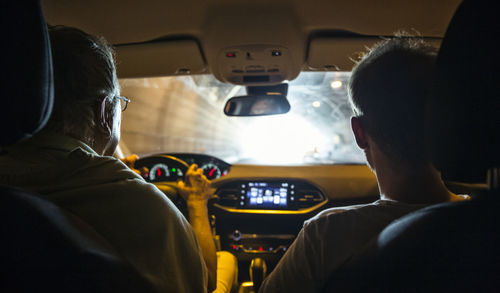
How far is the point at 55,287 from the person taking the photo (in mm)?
781

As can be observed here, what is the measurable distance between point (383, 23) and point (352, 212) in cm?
209

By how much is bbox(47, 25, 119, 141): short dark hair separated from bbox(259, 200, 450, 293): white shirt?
1042mm

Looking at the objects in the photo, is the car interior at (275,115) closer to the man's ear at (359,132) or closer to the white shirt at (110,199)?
the white shirt at (110,199)

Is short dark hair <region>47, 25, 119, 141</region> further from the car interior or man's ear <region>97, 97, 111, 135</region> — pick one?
the car interior

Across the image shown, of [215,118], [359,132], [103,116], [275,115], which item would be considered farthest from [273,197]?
[215,118]

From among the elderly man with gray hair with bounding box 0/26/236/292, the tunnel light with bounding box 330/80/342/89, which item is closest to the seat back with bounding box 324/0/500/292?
the elderly man with gray hair with bounding box 0/26/236/292

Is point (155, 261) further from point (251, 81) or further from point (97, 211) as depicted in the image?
point (251, 81)

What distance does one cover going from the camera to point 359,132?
1.30 meters

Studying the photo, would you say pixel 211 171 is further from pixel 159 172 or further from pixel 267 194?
pixel 267 194

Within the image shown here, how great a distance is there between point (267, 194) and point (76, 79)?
2.36 meters

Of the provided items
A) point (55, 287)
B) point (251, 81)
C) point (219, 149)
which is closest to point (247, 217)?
point (251, 81)

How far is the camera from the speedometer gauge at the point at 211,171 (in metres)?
3.36

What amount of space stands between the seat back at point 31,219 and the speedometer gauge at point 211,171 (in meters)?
2.54

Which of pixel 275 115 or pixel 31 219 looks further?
pixel 275 115
